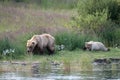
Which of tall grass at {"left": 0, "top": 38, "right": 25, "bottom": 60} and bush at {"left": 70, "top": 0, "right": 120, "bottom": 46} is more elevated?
bush at {"left": 70, "top": 0, "right": 120, "bottom": 46}

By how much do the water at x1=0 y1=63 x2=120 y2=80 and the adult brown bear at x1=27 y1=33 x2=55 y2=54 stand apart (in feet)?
11.9

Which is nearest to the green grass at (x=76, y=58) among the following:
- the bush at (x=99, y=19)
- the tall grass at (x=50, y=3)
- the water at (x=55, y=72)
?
the water at (x=55, y=72)

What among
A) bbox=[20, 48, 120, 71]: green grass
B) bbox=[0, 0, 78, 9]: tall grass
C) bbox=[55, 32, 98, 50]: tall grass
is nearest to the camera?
bbox=[20, 48, 120, 71]: green grass

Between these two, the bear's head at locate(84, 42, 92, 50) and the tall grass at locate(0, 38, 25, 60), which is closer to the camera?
the tall grass at locate(0, 38, 25, 60)

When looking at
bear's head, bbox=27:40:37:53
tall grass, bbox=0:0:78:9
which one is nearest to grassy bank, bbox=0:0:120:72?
bear's head, bbox=27:40:37:53

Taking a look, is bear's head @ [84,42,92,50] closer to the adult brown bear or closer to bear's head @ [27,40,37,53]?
the adult brown bear

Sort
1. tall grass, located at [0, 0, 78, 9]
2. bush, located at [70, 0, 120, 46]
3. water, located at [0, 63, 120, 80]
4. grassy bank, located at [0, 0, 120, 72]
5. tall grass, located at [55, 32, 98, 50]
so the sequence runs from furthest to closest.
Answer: tall grass, located at [0, 0, 78, 9], bush, located at [70, 0, 120, 46], tall grass, located at [55, 32, 98, 50], grassy bank, located at [0, 0, 120, 72], water, located at [0, 63, 120, 80]

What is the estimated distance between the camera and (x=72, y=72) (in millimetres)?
21047

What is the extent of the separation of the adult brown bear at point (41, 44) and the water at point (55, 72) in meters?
3.63

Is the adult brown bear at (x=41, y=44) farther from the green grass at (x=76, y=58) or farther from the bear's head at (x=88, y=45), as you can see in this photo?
the bear's head at (x=88, y=45)

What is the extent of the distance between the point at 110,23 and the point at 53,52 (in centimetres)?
673

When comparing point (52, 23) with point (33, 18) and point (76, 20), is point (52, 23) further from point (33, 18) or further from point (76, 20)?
point (76, 20)

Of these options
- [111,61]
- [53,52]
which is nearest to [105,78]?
[111,61]

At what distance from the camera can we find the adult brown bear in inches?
1081
